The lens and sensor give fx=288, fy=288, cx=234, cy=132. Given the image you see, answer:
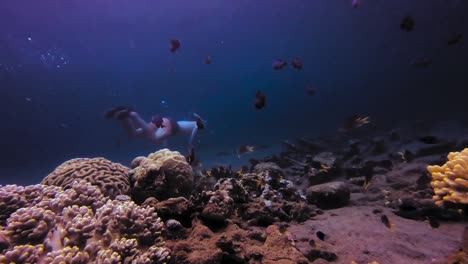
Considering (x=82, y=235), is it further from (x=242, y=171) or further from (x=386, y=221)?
(x=242, y=171)

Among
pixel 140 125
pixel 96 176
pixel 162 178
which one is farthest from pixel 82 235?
pixel 140 125

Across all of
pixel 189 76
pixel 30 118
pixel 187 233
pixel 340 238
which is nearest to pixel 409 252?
pixel 340 238

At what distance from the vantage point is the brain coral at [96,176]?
6234 mm

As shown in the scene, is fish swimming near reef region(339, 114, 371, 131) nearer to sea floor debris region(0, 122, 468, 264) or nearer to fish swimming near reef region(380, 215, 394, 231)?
sea floor debris region(0, 122, 468, 264)

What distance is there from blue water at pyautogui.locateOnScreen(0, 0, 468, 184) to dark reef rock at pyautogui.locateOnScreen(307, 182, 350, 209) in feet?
46.9

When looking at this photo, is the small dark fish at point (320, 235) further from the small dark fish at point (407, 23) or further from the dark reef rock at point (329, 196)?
the small dark fish at point (407, 23)

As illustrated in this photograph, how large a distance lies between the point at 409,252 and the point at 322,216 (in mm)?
2384

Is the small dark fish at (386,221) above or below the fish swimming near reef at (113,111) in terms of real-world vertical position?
below

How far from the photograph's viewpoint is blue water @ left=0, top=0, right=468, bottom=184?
3528cm

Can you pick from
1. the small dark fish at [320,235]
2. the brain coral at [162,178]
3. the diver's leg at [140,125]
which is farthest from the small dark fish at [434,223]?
the diver's leg at [140,125]

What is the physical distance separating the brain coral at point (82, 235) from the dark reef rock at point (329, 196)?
520 cm

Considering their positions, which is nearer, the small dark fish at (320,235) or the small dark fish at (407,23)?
the small dark fish at (320,235)

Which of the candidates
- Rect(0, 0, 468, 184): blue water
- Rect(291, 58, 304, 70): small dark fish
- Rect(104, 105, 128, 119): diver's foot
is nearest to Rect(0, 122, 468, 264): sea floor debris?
Rect(104, 105, 128, 119): diver's foot

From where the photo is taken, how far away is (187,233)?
4.33 meters
